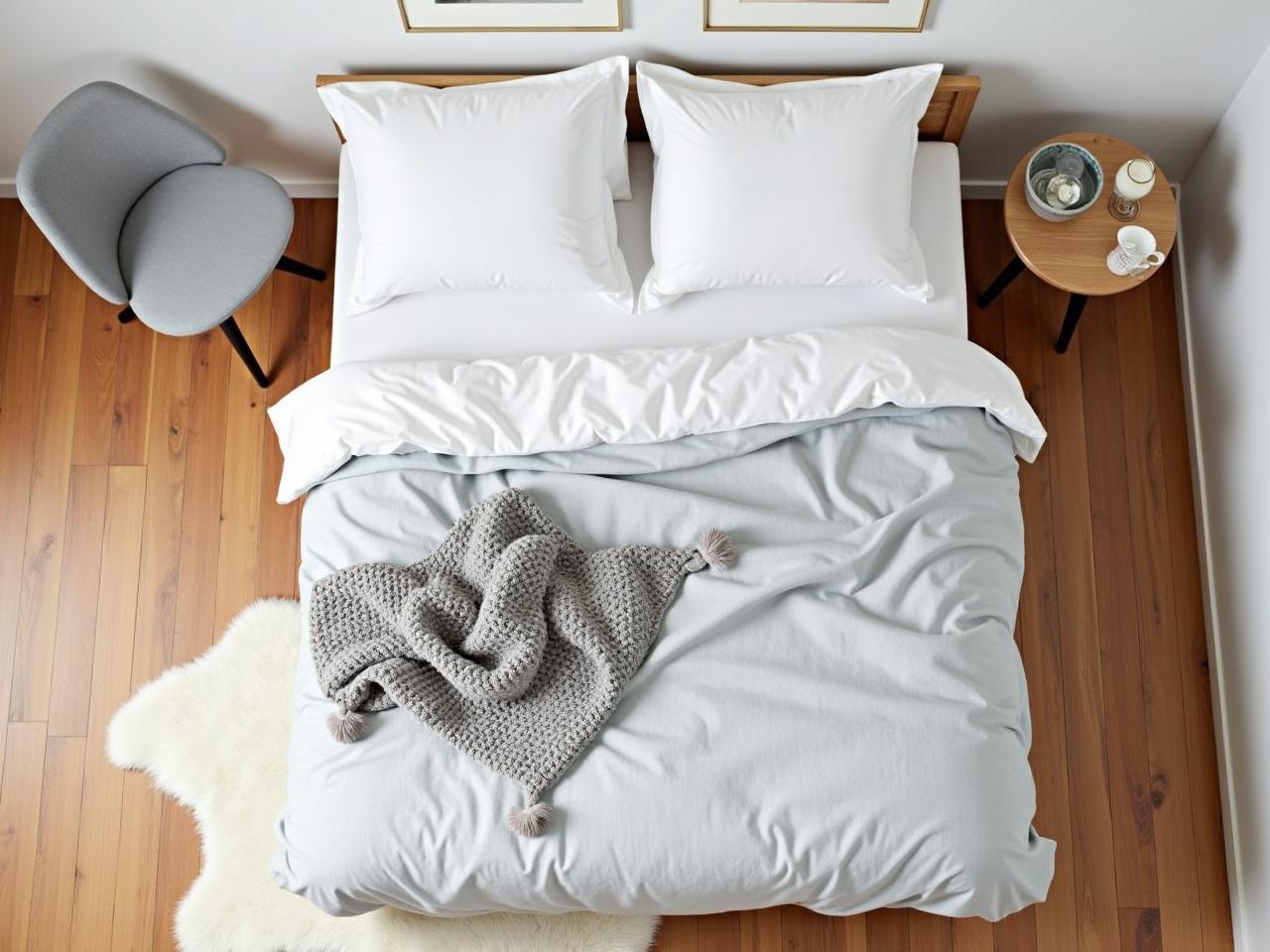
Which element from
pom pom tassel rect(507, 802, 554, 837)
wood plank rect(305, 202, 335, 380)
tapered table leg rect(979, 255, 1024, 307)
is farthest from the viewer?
wood plank rect(305, 202, 335, 380)

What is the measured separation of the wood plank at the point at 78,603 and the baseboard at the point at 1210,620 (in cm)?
259

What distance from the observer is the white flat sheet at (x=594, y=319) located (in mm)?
2168

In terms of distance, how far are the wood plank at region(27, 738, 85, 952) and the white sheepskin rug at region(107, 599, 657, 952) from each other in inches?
4.4

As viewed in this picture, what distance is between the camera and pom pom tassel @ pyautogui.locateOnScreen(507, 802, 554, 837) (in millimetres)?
1810

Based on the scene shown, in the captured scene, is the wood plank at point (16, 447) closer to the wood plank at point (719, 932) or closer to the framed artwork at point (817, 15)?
the wood plank at point (719, 932)

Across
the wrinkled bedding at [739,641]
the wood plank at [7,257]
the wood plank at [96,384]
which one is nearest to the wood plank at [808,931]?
the wrinkled bedding at [739,641]

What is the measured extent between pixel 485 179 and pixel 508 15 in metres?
0.36

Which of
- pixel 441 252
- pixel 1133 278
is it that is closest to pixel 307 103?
pixel 441 252

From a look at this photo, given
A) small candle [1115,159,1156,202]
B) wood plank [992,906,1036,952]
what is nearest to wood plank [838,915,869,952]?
wood plank [992,906,1036,952]

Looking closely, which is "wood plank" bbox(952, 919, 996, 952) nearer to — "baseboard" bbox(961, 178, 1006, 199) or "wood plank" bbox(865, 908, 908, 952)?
"wood plank" bbox(865, 908, 908, 952)

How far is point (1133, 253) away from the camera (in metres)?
2.20

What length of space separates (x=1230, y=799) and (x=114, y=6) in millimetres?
2898

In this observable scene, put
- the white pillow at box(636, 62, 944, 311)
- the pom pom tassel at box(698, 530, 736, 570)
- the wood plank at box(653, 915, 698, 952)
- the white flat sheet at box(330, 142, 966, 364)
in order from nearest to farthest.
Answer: the pom pom tassel at box(698, 530, 736, 570), the white pillow at box(636, 62, 944, 311), the white flat sheet at box(330, 142, 966, 364), the wood plank at box(653, 915, 698, 952)

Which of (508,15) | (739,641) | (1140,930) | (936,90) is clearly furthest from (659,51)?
(1140,930)
